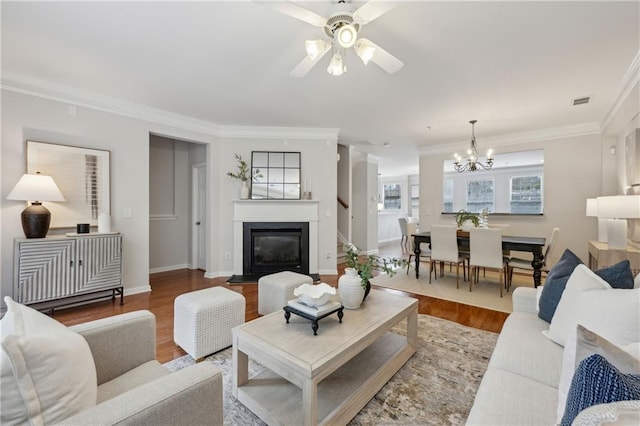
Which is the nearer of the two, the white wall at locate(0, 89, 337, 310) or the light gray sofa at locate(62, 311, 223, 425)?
the light gray sofa at locate(62, 311, 223, 425)

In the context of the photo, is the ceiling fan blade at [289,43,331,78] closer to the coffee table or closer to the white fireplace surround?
the coffee table

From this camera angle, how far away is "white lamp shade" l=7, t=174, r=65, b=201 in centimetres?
265

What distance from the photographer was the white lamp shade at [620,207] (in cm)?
259

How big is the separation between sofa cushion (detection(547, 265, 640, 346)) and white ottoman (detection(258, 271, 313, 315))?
6.56 ft

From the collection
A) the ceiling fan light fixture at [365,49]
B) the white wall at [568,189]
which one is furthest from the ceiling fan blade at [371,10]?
the white wall at [568,189]

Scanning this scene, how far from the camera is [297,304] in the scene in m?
1.73

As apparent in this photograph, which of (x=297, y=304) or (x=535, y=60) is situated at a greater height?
(x=535, y=60)

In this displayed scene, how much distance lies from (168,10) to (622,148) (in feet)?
18.6

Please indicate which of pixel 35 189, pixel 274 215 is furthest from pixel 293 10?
pixel 274 215

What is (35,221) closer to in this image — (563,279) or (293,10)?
(293,10)

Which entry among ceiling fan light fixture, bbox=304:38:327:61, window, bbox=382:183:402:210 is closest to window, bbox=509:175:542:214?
window, bbox=382:183:402:210

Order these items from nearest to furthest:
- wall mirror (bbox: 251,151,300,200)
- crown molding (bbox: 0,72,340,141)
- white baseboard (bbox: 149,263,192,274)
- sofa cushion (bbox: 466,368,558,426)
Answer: sofa cushion (bbox: 466,368,558,426)
crown molding (bbox: 0,72,340,141)
wall mirror (bbox: 251,151,300,200)
white baseboard (bbox: 149,263,192,274)

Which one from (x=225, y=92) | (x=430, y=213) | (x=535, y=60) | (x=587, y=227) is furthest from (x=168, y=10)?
(x=587, y=227)

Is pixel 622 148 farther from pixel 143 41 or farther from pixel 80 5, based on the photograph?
pixel 80 5
